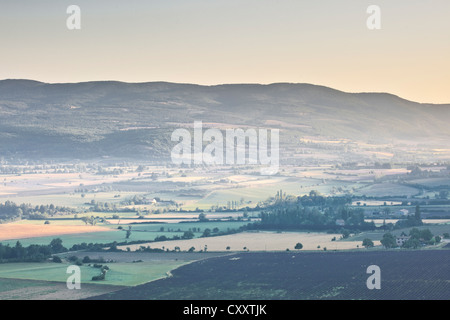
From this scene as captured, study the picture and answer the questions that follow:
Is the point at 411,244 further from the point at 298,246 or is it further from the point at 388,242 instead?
the point at 298,246

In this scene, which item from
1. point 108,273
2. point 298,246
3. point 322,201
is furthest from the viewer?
point 322,201

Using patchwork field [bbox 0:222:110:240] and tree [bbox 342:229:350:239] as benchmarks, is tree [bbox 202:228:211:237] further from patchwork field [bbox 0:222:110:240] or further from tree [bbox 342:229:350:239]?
tree [bbox 342:229:350:239]

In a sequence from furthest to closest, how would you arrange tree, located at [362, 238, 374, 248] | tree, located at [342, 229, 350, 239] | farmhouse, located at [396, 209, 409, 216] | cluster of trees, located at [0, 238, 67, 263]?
farmhouse, located at [396, 209, 409, 216] < tree, located at [342, 229, 350, 239] < tree, located at [362, 238, 374, 248] < cluster of trees, located at [0, 238, 67, 263]

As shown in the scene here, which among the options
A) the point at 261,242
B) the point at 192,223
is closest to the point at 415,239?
the point at 261,242

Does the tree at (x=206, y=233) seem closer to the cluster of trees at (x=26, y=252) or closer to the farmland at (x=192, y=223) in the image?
the farmland at (x=192, y=223)

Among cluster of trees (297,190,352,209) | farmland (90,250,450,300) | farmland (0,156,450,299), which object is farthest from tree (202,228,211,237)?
cluster of trees (297,190,352,209)

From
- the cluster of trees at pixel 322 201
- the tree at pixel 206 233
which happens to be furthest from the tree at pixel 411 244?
the cluster of trees at pixel 322 201
